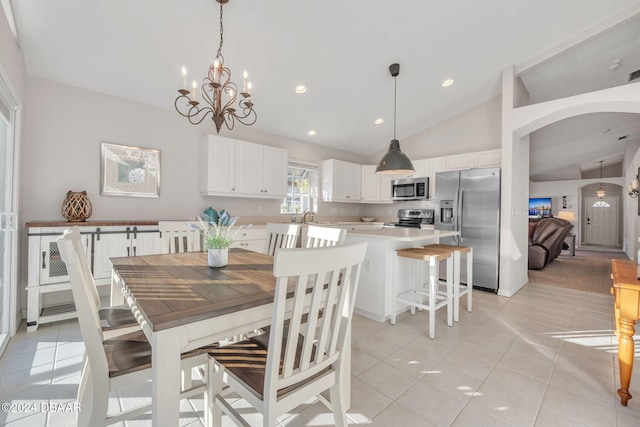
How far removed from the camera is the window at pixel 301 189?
213 inches


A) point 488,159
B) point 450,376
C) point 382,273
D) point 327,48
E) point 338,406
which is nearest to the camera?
point 338,406

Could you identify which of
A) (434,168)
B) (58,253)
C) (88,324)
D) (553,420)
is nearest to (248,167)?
(58,253)

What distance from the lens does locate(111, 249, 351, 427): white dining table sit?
96 centimetres

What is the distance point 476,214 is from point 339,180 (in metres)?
2.49

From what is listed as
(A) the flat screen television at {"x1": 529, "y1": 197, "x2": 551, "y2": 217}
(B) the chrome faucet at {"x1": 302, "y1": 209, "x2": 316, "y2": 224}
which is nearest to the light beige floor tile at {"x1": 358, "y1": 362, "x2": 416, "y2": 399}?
(B) the chrome faucet at {"x1": 302, "y1": 209, "x2": 316, "y2": 224}

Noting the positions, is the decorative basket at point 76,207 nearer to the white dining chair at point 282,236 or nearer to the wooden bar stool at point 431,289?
the white dining chair at point 282,236

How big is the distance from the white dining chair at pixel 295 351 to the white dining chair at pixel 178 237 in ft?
4.64

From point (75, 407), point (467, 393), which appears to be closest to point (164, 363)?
point (75, 407)

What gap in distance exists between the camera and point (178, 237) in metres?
2.54

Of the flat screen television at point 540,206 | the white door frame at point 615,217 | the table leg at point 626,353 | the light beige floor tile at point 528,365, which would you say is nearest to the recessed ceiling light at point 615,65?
the table leg at point 626,353

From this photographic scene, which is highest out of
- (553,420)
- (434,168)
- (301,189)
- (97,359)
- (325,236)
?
(434,168)

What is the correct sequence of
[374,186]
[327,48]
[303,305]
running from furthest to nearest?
[374,186], [327,48], [303,305]

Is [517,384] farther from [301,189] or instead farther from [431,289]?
[301,189]

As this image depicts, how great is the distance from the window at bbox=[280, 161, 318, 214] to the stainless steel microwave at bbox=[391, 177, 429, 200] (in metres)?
1.59
